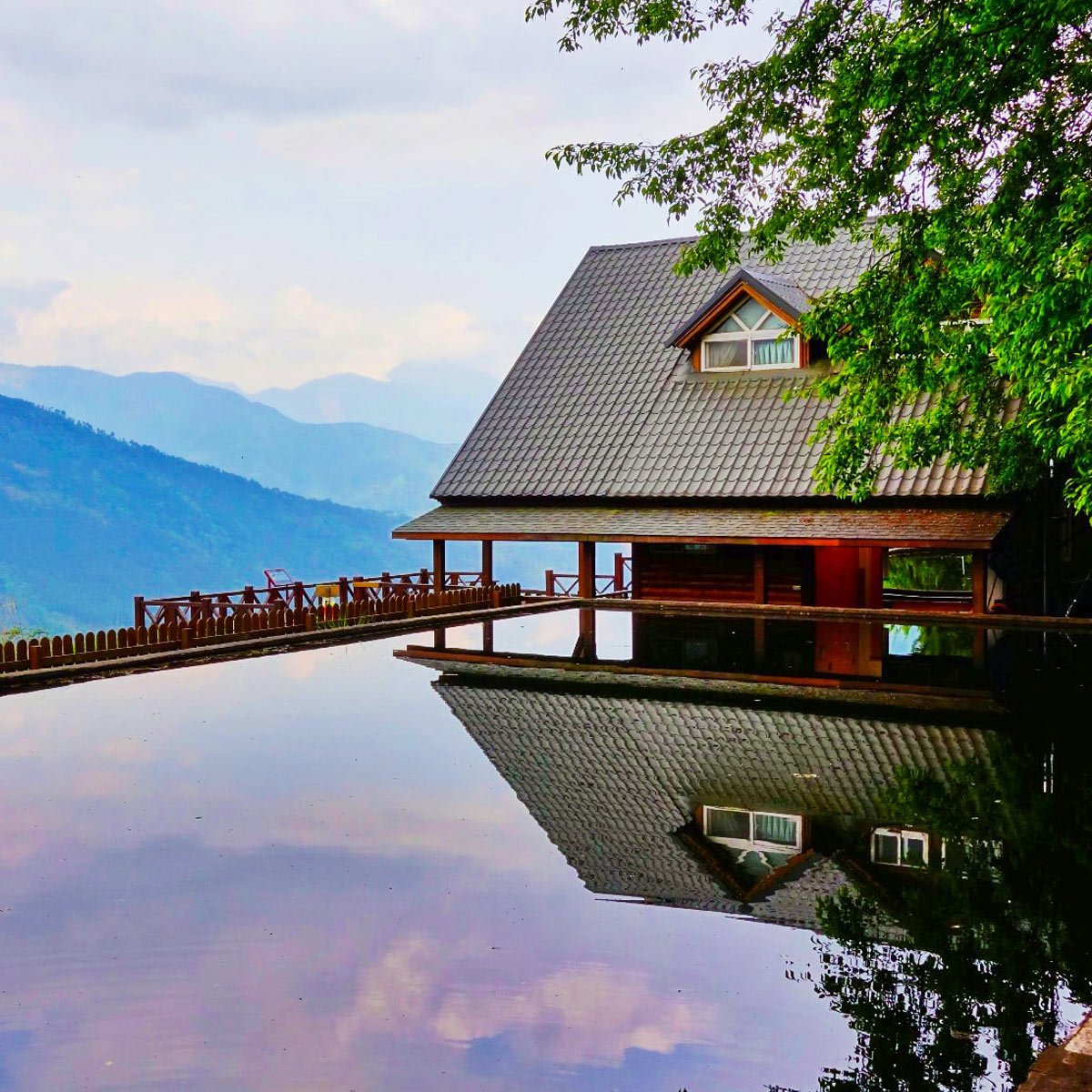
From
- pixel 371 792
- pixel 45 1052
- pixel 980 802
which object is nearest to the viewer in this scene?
pixel 45 1052

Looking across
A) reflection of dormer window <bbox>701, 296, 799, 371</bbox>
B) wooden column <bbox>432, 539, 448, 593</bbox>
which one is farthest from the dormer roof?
wooden column <bbox>432, 539, 448, 593</bbox>

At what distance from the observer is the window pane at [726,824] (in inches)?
360

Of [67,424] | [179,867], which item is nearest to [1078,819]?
[179,867]

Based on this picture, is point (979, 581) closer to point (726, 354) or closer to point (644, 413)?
point (726, 354)

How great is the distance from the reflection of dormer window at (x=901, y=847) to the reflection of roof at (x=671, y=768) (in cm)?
42

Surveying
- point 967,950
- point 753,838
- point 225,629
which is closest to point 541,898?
point 753,838

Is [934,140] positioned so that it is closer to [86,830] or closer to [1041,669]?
[1041,669]

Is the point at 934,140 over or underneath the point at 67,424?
underneath

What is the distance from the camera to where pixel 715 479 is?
26.1 m

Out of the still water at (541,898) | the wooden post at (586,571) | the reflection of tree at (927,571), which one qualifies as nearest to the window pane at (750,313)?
the wooden post at (586,571)

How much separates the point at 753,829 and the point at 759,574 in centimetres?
1595

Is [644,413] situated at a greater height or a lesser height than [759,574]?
greater

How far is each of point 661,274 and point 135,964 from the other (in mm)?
28574

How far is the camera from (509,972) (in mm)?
6445
